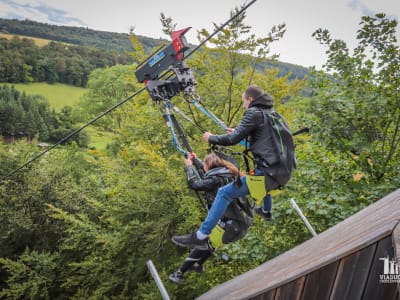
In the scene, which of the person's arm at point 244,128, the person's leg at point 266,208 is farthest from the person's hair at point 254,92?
the person's leg at point 266,208

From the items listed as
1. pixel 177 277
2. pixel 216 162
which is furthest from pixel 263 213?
pixel 177 277

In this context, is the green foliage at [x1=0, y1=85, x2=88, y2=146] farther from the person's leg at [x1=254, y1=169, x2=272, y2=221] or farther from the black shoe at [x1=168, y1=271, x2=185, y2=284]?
the person's leg at [x1=254, y1=169, x2=272, y2=221]

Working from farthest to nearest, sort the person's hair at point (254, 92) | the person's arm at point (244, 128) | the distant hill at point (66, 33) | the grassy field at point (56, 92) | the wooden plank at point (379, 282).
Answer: the distant hill at point (66, 33)
the grassy field at point (56, 92)
the person's hair at point (254, 92)
the person's arm at point (244, 128)
the wooden plank at point (379, 282)

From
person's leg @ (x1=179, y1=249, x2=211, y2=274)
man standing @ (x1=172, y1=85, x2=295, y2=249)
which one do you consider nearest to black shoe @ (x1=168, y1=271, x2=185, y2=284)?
person's leg @ (x1=179, y1=249, x2=211, y2=274)

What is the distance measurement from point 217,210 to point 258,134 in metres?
1.06

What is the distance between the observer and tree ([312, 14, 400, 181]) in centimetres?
677

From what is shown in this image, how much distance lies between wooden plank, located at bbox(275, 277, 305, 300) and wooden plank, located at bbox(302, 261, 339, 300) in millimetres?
39

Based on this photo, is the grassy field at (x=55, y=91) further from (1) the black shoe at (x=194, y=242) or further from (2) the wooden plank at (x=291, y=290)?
(2) the wooden plank at (x=291, y=290)

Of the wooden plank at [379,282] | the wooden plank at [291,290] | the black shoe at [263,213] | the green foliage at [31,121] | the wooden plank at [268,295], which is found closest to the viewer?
the wooden plank at [379,282]

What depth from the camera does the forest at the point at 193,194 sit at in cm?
713

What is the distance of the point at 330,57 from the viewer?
7625mm

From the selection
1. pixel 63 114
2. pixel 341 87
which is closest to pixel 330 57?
pixel 341 87

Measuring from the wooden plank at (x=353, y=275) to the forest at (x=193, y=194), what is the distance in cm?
470

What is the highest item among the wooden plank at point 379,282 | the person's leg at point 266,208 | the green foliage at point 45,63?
the green foliage at point 45,63
